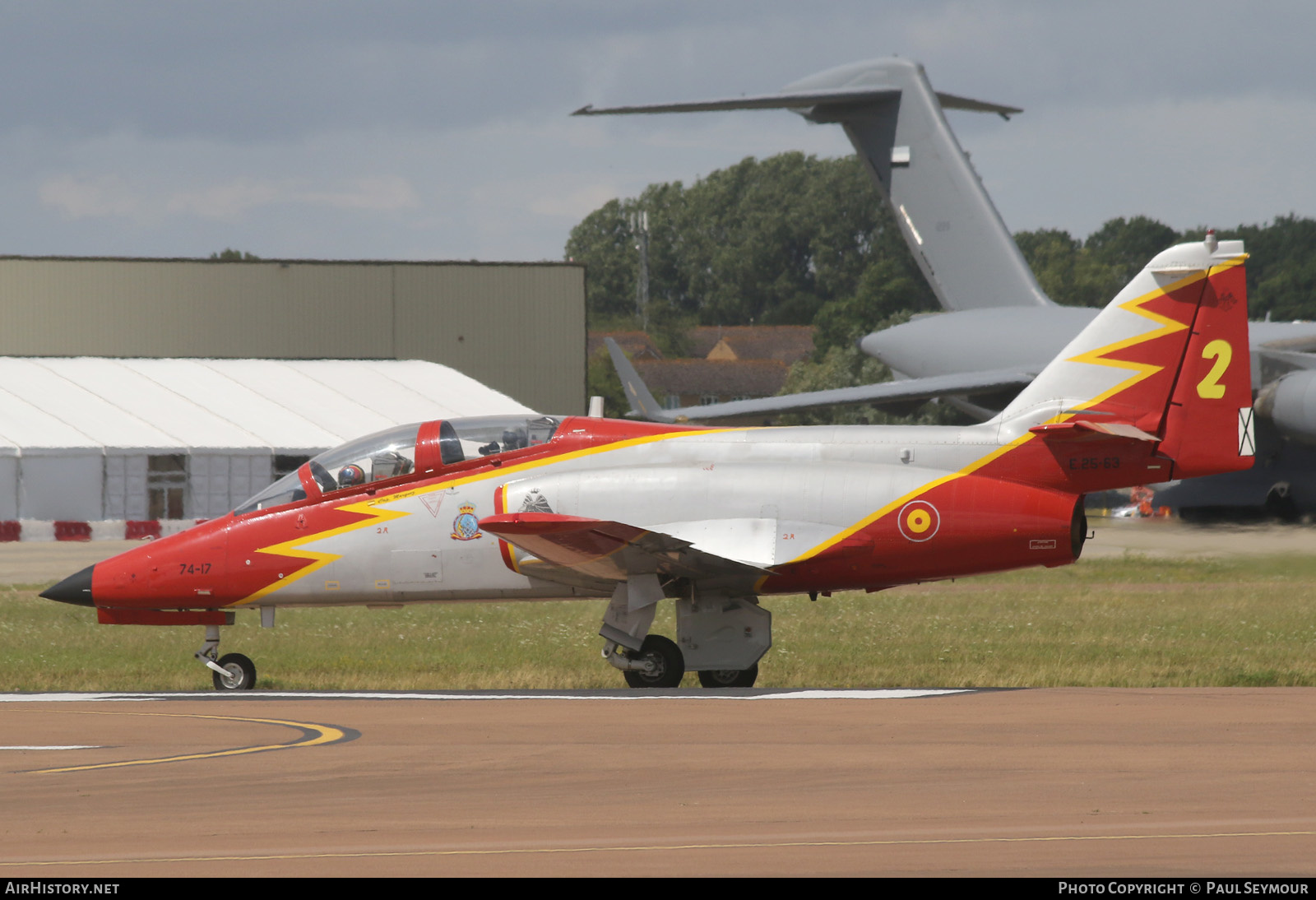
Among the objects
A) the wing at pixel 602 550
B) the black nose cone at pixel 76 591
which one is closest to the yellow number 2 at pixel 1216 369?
the wing at pixel 602 550

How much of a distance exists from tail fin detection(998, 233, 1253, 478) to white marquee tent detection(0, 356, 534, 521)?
3151cm

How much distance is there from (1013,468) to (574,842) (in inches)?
325

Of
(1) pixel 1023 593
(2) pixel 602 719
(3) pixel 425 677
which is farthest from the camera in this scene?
(1) pixel 1023 593

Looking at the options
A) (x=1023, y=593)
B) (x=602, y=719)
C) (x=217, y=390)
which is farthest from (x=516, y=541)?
(x=217, y=390)

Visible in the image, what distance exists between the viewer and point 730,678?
610 inches

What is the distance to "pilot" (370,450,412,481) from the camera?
51.2 feet

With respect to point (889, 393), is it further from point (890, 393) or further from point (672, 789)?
point (672, 789)

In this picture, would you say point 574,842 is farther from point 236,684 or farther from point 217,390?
point 217,390

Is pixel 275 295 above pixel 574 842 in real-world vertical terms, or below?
above

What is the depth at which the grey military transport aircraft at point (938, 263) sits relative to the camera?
107 feet

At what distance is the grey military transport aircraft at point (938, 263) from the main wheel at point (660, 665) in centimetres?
1477

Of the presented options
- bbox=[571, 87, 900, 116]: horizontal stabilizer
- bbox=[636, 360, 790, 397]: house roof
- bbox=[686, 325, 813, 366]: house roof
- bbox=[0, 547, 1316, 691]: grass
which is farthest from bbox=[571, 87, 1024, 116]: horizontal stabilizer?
bbox=[686, 325, 813, 366]: house roof

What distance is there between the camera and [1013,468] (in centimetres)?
1480

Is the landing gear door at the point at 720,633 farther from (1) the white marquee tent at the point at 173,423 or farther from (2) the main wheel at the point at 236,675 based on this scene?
(1) the white marquee tent at the point at 173,423
